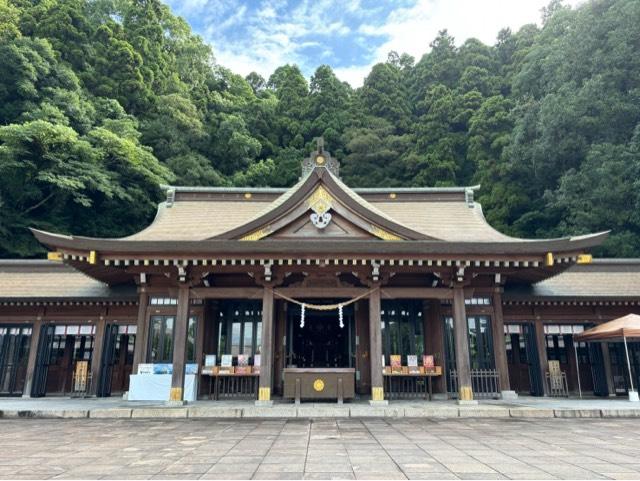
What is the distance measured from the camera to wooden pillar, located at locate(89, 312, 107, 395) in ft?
46.1

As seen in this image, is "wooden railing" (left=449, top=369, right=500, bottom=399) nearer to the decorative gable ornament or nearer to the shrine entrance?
the shrine entrance

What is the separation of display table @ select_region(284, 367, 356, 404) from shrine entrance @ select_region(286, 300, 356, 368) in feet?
9.02

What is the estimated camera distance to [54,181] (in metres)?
24.0

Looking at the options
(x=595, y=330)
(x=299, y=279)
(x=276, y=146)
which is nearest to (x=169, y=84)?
(x=276, y=146)

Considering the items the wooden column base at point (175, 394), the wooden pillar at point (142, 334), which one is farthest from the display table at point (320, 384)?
the wooden pillar at point (142, 334)

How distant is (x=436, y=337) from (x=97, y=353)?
11881 mm

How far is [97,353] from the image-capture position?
14.5 meters

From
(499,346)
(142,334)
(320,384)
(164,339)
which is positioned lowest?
(320,384)

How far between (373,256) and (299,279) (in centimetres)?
298

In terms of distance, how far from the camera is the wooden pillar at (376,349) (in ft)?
35.9

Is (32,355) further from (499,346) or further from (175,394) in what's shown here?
(499,346)

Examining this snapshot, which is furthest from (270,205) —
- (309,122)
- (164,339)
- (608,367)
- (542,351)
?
(309,122)

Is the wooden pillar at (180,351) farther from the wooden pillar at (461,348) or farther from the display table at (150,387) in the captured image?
the wooden pillar at (461,348)

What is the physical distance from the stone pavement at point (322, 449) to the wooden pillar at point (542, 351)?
484cm
